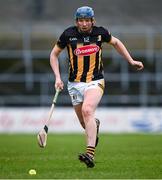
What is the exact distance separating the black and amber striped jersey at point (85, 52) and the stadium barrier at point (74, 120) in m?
15.8

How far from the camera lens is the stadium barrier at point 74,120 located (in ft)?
92.8

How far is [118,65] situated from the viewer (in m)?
32.8

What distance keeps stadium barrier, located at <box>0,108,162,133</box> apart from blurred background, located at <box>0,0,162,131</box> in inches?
7.6

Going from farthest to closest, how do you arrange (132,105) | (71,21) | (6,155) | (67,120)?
(71,21), (132,105), (67,120), (6,155)

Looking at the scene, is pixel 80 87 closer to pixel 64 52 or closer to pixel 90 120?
pixel 90 120

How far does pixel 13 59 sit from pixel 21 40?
1343 mm

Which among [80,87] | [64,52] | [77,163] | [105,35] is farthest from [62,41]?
[64,52]

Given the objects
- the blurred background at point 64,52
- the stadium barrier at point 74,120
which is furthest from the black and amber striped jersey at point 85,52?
the blurred background at point 64,52

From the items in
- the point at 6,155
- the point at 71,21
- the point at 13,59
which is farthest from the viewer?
the point at 71,21

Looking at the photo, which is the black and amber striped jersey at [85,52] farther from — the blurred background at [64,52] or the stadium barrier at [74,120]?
the blurred background at [64,52]

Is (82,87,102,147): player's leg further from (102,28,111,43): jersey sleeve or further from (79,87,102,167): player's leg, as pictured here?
(102,28,111,43): jersey sleeve

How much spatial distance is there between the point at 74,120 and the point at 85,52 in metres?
16.2

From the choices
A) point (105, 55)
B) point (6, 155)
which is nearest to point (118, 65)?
point (105, 55)

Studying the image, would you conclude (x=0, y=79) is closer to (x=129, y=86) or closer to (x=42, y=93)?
(x=42, y=93)
